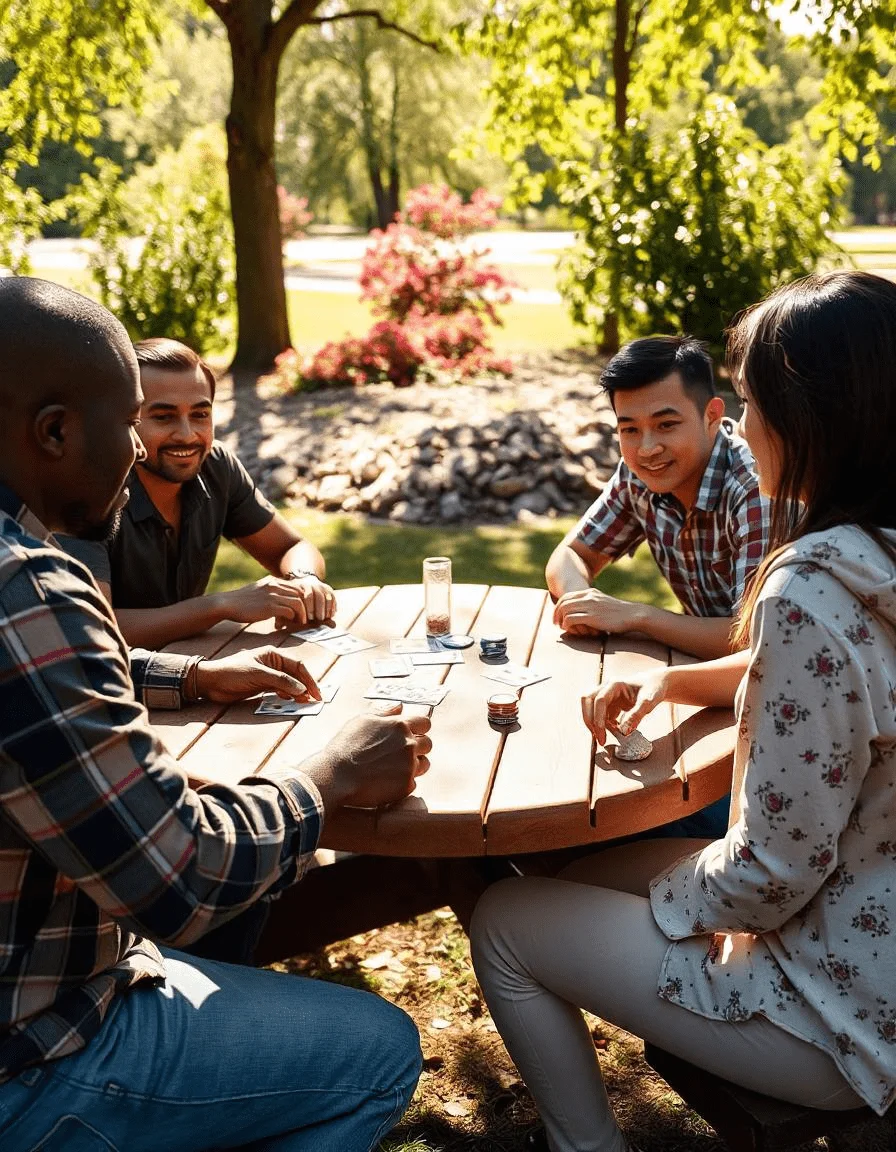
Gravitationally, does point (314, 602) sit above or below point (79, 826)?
below

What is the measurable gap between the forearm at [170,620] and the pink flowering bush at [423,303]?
7889 mm

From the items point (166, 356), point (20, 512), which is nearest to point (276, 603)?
point (166, 356)

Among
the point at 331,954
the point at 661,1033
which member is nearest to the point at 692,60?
the point at 331,954

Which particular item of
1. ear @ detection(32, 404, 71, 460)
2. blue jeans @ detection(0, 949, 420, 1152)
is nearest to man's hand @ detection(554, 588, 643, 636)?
blue jeans @ detection(0, 949, 420, 1152)

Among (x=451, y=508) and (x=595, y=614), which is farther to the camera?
(x=451, y=508)

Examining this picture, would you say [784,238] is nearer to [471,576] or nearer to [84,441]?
[471,576]

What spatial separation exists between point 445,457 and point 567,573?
4.77m

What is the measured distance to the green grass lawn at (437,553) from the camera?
21.3ft

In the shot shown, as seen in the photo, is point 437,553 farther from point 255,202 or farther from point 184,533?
point 255,202

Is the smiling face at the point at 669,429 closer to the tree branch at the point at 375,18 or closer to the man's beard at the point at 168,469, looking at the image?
the man's beard at the point at 168,469

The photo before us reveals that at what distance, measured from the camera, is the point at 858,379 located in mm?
1794

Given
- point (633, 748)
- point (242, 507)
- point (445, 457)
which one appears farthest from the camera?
point (445, 457)

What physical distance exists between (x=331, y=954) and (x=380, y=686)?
123cm

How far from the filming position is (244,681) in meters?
2.57
